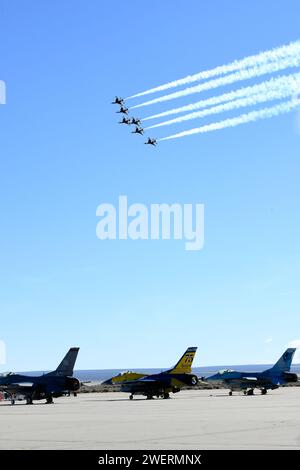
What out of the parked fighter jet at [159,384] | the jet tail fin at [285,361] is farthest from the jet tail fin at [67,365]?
the jet tail fin at [285,361]

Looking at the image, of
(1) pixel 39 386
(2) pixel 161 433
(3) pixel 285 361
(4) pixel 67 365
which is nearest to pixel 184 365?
(3) pixel 285 361

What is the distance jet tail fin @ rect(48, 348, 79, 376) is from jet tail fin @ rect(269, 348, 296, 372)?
2796 cm

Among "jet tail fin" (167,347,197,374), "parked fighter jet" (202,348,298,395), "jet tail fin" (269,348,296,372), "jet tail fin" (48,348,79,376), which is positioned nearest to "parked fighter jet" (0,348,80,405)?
"jet tail fin" (48,348,79,376)

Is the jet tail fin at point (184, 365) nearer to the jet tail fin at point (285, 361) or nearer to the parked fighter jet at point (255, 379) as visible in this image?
the parked fighter jet at point (255, 379)

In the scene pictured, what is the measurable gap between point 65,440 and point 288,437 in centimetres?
880

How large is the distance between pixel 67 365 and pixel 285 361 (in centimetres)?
3075

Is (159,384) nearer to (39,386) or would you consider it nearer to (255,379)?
(255,379)

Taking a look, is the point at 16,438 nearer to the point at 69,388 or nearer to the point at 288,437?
the point at 288,437

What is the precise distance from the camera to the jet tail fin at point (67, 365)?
7588 cm

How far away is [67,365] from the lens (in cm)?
7638

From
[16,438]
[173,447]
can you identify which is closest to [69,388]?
[16,438]

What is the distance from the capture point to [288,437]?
2700 cm

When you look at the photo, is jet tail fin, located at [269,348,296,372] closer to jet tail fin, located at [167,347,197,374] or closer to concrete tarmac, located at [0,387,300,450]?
jet tail fin, located at [167,347,197,374]
